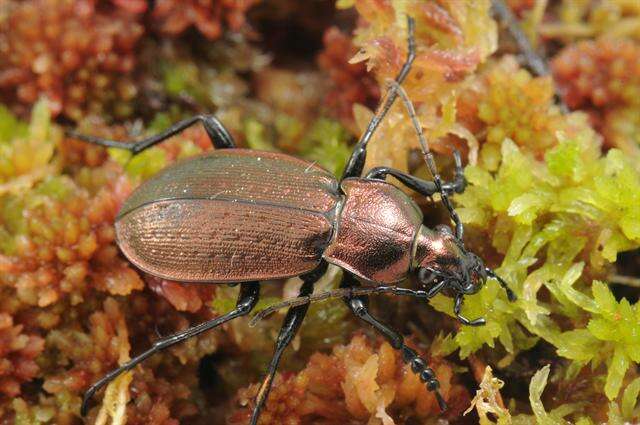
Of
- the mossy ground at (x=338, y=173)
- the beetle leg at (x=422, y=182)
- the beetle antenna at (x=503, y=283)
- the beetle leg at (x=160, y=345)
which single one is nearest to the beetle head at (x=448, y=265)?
the beetle antenna at (x=503, y=283)

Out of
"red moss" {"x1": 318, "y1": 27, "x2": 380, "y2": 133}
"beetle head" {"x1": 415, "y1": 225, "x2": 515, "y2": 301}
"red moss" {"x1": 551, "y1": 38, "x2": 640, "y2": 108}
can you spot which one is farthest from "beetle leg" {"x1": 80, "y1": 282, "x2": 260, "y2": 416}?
"red moss" {"x1": 551, "y1": 38, "x2": 640, "y2": 108}

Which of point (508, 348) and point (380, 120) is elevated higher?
point (380, 120)

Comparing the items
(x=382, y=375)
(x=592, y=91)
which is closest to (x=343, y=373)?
(x=382, y=375)

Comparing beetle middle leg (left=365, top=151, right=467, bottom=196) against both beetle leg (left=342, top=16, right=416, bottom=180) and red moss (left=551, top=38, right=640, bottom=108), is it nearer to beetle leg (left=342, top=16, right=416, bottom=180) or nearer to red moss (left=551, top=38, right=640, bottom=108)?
beetle leg (left=342, top=16, right=416, bottom=180)

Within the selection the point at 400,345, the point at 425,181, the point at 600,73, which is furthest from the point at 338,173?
the point at 600,73

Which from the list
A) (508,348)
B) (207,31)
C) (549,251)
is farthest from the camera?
(207,31)

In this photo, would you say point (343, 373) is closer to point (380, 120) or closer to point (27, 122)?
point (380, 120)
